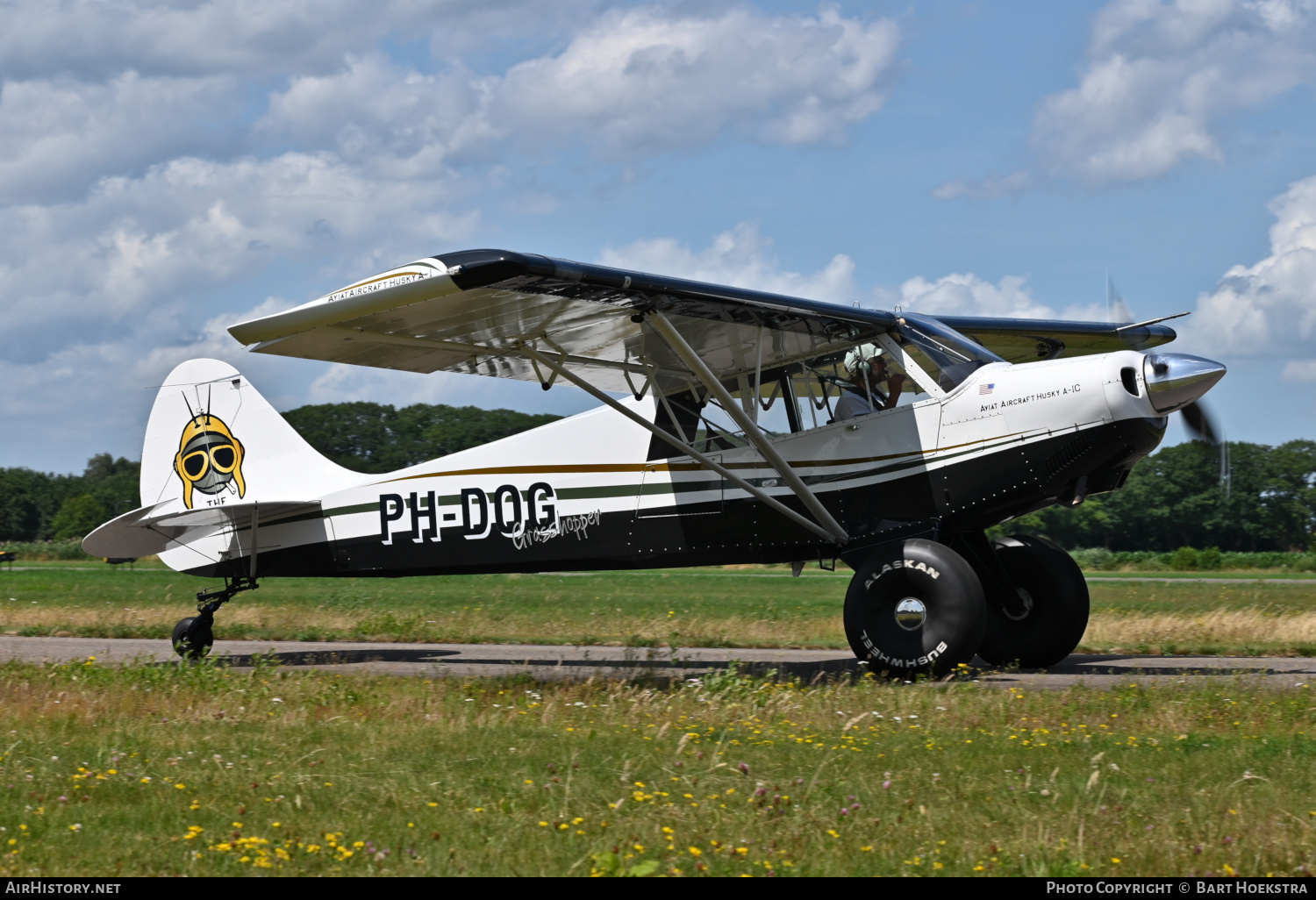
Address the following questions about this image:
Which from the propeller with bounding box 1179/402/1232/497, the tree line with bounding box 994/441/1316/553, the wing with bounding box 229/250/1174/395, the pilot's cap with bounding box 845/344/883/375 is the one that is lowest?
the tree line with bounding box 994/441/1316/553

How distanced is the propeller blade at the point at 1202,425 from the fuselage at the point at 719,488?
1730 mm

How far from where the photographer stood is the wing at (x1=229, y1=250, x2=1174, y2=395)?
8156 millimetres

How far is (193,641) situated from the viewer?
13.0m

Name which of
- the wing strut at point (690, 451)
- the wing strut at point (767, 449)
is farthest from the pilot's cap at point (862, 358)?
the wing strut at point (690, 451)

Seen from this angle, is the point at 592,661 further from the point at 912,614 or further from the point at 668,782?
the point at 668,782

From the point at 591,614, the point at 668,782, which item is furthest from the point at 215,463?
the point at 668,782

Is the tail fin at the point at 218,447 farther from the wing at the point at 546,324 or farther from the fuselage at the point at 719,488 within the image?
the wing at the point at 546,324

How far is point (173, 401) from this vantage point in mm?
14180

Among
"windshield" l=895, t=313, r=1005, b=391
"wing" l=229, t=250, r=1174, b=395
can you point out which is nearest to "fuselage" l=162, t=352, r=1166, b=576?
"windshield" l=895, t=313, r=1005, b=391

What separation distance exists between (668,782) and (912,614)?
4395 millimetres

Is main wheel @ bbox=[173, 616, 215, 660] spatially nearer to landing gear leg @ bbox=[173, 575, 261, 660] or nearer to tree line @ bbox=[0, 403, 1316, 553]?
landing gear leg @ bbox=[173, 575, 261, 660]

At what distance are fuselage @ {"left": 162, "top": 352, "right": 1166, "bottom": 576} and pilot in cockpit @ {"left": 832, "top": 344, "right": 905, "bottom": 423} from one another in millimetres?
175

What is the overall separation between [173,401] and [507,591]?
16.4 meters
